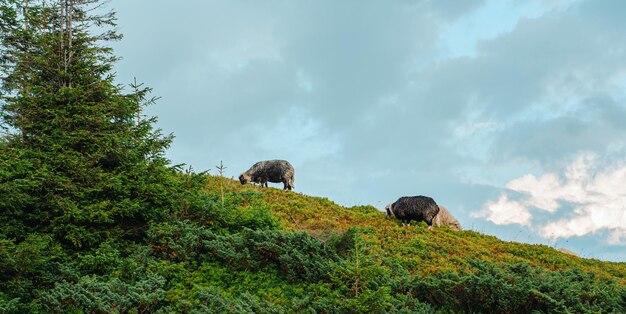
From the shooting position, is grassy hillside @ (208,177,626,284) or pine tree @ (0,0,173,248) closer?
pine tree @ (0,0,173,248)

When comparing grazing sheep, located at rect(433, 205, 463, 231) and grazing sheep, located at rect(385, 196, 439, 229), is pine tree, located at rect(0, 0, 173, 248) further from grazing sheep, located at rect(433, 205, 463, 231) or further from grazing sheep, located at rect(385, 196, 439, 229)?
grazing sheep, located at rect(433, 205, 463, 231)

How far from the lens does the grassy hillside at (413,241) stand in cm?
1612

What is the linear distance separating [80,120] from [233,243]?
19.0ft

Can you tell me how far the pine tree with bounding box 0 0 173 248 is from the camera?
1280 centimetres

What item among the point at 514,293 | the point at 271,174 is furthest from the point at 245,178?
the point at 514,293

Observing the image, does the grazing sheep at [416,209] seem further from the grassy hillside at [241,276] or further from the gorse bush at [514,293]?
the gorse bush at [514,293]

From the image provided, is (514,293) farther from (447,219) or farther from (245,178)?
(245,178)

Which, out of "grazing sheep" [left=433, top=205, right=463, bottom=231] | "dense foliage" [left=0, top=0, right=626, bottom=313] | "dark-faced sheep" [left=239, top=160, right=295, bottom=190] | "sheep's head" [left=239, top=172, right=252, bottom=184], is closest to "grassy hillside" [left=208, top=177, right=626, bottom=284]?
"dense foliage" [left=0, top=0, right=626, bottom=313]

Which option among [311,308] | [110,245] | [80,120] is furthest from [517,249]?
[80,120]

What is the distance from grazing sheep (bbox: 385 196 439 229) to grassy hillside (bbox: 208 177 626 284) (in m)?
0.57

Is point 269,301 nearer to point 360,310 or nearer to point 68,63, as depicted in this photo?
point 360,310

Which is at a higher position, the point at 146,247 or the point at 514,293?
the point at 146,247

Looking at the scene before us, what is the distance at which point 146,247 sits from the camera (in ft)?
43.1

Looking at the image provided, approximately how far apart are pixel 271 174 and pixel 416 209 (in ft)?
36.2
